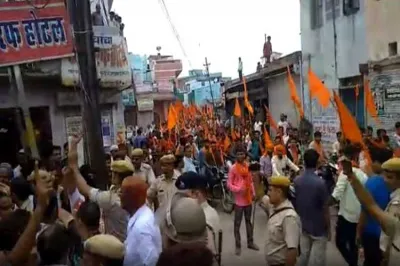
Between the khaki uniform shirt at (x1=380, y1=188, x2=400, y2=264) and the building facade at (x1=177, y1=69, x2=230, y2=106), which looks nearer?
the khaki uniform shirt at (x1=380, y1=188, x2=400, y2=264)

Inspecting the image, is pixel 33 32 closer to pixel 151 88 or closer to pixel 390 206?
pixel 390 206

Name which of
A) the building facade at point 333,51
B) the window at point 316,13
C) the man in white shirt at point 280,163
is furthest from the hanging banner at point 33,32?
the window at point 316,13

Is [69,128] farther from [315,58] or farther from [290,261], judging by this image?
[290,261]

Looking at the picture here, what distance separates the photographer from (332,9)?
771 inches

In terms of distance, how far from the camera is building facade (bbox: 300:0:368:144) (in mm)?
17938

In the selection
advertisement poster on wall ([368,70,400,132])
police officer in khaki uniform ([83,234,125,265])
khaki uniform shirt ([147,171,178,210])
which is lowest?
khaki uniform shirt ([147,171,178,210])

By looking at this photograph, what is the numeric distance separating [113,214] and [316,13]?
1630cm

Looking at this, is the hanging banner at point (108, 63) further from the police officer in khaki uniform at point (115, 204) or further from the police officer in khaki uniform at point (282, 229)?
the police officer in khaki uniform at point (282, 229)

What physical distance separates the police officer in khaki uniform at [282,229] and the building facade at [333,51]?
39.1 ft

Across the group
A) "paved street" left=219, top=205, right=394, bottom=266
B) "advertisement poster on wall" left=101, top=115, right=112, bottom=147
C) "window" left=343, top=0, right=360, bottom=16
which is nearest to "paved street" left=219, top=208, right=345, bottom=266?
"paved street" left=219, top=205, right=394, bottom=266

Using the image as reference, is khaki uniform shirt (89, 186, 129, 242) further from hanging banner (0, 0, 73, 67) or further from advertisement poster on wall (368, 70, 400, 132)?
advertisement poster on wall (368, 70, 400, 132)

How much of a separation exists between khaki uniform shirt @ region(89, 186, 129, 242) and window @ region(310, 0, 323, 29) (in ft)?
51.2

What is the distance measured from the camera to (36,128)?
1639 centimetres

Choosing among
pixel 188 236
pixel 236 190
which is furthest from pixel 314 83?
pixel 188 236
